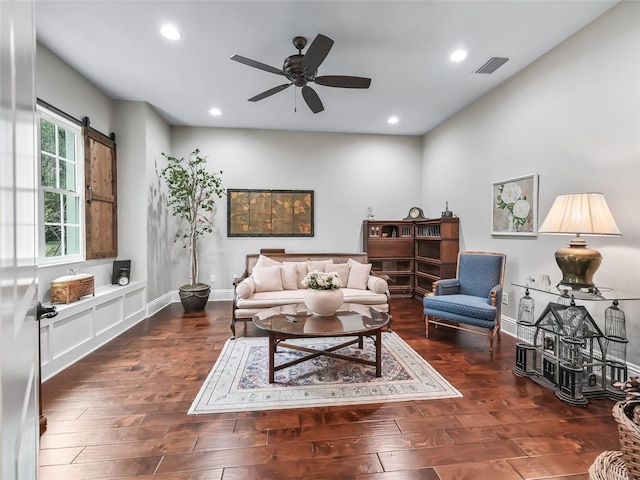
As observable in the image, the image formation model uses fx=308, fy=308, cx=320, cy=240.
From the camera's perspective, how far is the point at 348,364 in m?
2.77

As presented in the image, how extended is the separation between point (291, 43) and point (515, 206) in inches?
119

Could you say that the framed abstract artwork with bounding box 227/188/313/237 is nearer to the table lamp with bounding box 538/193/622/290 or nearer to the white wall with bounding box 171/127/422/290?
the white wall with bounding box 171/127/422/290

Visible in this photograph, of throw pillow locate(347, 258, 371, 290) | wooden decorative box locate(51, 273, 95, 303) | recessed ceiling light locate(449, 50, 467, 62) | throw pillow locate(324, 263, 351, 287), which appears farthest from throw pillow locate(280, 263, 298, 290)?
recessed ceiling light locate(449, 50, 467, 62)

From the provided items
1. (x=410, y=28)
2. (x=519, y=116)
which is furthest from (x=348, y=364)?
(x=519, y=116)

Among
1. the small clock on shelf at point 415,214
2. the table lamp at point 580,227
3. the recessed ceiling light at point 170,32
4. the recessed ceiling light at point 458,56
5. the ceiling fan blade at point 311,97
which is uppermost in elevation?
the recessed ceiling light at point 458,56

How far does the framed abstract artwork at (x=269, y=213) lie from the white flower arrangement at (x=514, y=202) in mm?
2979

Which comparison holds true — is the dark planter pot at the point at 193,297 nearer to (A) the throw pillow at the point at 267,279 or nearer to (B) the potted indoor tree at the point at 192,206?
(B) the potted indoor tree at the point at 192,206

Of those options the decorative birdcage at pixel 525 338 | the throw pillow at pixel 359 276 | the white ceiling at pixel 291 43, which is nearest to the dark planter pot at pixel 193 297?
the throw pillow at pixel 359 276

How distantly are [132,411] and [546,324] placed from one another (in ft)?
10.8

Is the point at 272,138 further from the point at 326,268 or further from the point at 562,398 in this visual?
the point at 562,398

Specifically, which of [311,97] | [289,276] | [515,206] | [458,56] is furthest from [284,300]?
[458,56]

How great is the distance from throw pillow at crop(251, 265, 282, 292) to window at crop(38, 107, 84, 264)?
1.98m

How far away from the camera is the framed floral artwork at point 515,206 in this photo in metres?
3.34

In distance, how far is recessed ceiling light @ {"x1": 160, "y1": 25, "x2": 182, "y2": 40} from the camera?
2.71 meters
